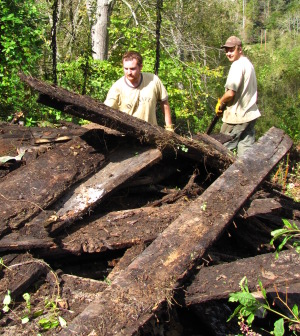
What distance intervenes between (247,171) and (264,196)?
2.65 ft

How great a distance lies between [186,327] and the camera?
9.87 ft

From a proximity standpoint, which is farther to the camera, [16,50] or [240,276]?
[16,50]

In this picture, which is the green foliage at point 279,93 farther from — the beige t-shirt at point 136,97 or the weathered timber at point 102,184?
the weathered timber at point 102,184

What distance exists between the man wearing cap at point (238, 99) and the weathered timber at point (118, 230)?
9.49 feet

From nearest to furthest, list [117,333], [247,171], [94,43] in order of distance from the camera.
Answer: [117,333]
[247,171]
[94,43]

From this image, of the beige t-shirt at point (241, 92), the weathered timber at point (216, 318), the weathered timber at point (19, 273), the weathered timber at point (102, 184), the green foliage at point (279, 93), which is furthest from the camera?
the green foliage at point (279, 93)

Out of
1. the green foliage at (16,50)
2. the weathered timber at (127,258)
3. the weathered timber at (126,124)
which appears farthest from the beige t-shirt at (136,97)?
the green foliage at (16,50)

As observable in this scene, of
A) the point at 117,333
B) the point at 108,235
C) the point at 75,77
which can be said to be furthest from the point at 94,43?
the point at 117,333

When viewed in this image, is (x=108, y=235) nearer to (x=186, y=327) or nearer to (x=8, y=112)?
(x=186, y=327)

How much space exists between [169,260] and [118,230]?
653 millimetres

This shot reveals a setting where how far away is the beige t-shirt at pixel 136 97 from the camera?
4820 mm

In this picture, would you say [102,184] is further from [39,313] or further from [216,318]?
[216,318]

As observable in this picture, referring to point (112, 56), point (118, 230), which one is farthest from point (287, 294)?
point (112, 56)

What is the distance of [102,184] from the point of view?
3.48m
